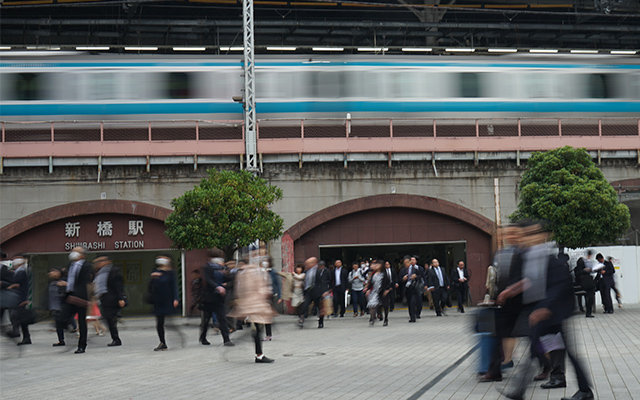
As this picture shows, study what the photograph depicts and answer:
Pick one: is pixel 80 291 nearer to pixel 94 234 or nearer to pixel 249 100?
pixel 249 100

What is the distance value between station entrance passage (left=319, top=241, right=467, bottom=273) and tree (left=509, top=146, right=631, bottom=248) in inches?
219

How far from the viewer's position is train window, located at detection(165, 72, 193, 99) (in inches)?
1049

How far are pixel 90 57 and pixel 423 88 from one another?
11.8 meters

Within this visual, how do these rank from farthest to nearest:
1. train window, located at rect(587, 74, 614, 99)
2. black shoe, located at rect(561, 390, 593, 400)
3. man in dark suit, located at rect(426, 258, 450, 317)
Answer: train window, located at rect(587, 74, 614, 99)
man in dark suit, located at rect(426, 258, 450, 317)
black shoe, located at rect(561, 390, 593, 400)

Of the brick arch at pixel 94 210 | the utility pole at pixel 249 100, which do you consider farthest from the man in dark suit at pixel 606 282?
the brick arch at pixel 94 210

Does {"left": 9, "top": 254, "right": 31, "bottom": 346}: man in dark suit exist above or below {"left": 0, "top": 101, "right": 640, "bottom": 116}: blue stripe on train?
below

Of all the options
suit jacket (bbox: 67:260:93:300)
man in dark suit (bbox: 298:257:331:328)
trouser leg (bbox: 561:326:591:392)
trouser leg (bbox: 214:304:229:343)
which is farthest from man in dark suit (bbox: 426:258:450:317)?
trouser leg (bbox: 561:326:591:392)

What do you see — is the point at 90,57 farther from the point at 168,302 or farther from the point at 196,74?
the point at 168,302

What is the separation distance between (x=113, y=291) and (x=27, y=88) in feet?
46.6

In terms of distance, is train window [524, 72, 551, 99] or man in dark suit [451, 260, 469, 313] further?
train window [524, 72, 551, 99]

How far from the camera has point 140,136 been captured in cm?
2655

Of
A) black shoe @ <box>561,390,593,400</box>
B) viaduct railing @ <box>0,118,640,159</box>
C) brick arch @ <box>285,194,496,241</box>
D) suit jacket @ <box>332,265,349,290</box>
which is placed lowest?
black shoe @ <box>561,390,593,400</box>

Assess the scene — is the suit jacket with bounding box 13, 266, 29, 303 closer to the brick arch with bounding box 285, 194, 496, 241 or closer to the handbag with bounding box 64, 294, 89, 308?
the handbag with bounding box 64, 294, 89, 308

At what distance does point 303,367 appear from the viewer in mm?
11188
